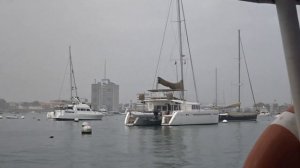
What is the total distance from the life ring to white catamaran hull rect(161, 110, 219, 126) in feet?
187

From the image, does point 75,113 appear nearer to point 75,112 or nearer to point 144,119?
point 75,112

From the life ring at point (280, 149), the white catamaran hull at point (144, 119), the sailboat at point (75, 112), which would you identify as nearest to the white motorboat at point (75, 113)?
the sailboat at point (75, 112)

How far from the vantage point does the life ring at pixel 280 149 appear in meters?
8.00

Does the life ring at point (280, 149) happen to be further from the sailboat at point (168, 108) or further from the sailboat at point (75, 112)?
the sailboat at point (75, 112)

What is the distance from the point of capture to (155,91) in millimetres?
71250

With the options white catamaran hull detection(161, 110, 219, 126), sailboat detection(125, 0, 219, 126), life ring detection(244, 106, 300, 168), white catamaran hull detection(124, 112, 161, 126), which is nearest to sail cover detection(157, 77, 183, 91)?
sailboat detection(125, 0, 219, 126)

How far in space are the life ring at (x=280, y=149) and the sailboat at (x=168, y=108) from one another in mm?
57859

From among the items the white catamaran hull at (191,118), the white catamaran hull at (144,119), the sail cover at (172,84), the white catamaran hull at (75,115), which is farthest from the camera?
the white catamaran hull at (75,115)

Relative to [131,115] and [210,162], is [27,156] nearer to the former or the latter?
[210,162]

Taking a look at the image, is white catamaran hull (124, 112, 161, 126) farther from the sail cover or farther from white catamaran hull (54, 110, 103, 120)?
white catamaran hull (54, 110, 103, 120)

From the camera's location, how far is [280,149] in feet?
26.3

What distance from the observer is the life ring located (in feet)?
26.2

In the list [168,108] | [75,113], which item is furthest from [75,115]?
[168,108]

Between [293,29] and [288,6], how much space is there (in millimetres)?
355
